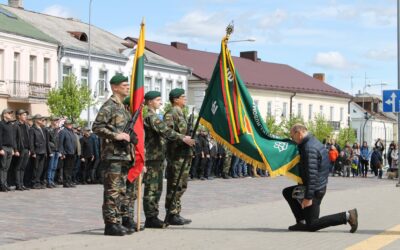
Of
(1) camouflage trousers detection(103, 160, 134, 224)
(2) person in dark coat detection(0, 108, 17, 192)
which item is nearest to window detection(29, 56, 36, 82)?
(2) person in dark coat detection(0, 108, 17, 192)

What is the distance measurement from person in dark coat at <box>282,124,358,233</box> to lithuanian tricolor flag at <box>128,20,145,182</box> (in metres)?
2.27

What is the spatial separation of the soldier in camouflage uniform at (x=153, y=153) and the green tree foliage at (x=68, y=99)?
38.1 meters

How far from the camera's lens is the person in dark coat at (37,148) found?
898 inches

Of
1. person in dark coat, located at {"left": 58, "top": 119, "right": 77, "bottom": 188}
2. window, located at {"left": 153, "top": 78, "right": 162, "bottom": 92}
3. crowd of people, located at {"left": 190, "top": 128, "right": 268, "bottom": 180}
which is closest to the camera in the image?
person in dark coat, located at {"left": 58, "top": 119, "right": 77, "bottom": 188}

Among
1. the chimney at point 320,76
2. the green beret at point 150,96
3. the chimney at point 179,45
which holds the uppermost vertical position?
the chimney at point 179,45

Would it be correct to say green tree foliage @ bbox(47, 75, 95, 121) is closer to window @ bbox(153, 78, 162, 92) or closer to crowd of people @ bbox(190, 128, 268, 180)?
window @ bbox(153, 78, 162, 92)

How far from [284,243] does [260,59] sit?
82.5 m

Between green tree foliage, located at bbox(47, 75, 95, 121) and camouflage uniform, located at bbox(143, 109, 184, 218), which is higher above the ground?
green tree foliage, located at bbox(47, 75, 95, 121)

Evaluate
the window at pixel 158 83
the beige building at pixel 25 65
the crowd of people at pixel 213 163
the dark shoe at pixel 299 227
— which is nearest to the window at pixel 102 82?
the beige building at pixel 25 65

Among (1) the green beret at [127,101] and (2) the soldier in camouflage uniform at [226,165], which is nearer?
(1) the green beret at [127,101]

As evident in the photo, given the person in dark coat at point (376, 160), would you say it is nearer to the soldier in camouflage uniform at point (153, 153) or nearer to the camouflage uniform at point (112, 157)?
the soldier in camouflage uniform at point (153, 153)

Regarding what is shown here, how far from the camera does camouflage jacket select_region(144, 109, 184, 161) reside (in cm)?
1318

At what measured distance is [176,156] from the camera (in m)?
13.8

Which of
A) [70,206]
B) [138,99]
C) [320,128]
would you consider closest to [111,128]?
[138,99]
